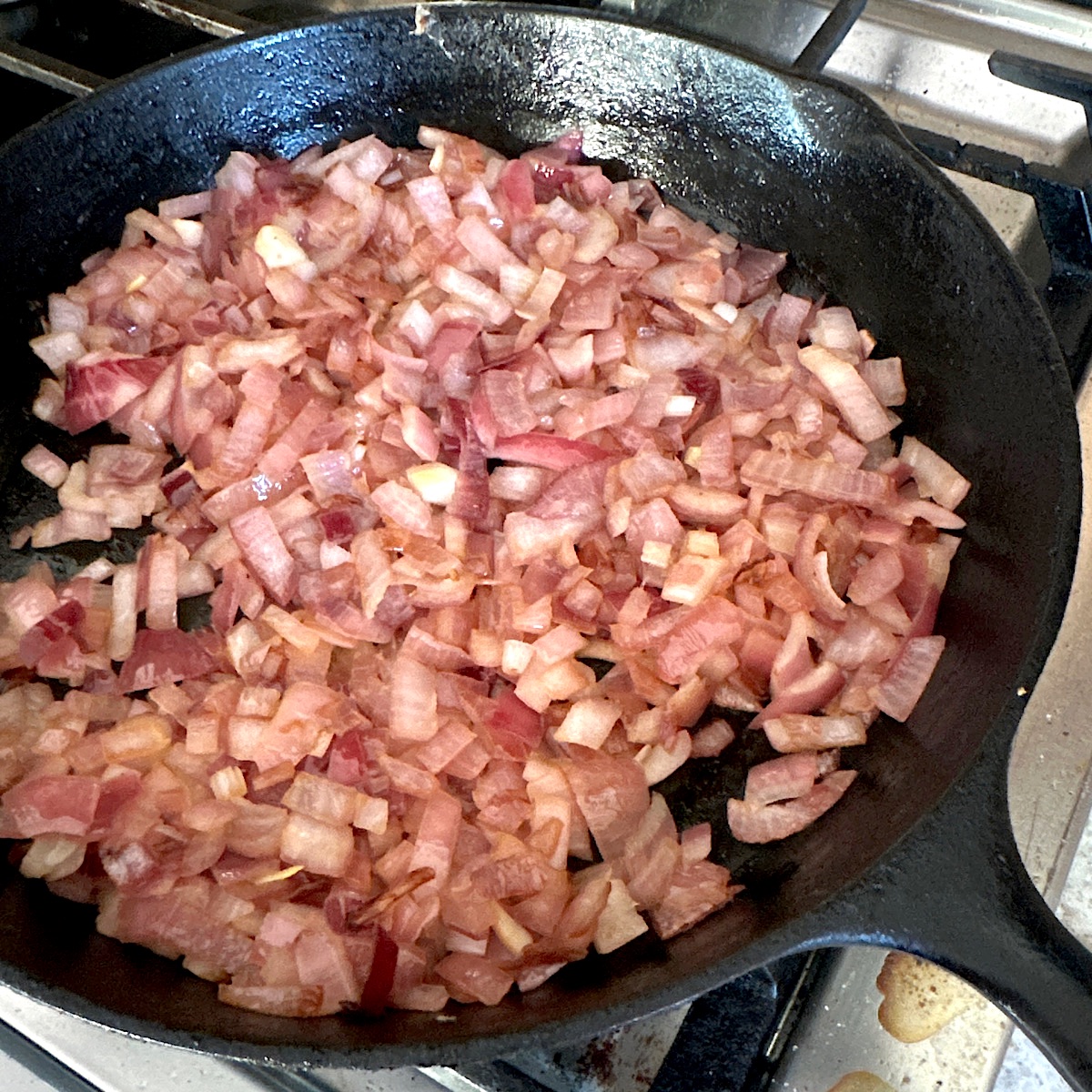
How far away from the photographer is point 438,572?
46.8 inches

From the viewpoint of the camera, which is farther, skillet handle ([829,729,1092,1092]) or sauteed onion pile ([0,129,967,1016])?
sauteed onion pile ([0,129,967,1016])

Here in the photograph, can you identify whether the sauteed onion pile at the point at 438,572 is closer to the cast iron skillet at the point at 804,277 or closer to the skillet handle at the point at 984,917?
the cast iron skillet at the point at 804,277

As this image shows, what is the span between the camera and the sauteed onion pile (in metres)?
1.01

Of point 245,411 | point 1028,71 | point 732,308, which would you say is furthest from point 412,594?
point 1028,71

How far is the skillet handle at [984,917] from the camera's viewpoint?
0.72 meters

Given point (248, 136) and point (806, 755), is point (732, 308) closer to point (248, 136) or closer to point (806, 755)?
point (806, 755)

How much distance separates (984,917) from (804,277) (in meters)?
0.91

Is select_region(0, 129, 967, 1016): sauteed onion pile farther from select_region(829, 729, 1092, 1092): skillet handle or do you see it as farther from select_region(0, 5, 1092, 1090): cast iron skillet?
select_region(829, 729, 1092, 1092): skillet handle

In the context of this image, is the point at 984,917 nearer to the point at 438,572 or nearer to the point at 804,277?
the point at 438,572

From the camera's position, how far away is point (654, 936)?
Answer: 995mm

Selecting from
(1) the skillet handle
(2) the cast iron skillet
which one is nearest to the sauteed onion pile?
(2) the cast iron skillet

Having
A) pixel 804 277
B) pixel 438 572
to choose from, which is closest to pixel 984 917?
pixel 438 572

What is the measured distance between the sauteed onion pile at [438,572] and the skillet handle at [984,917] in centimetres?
25

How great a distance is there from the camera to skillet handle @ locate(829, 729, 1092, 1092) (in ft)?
2.38
